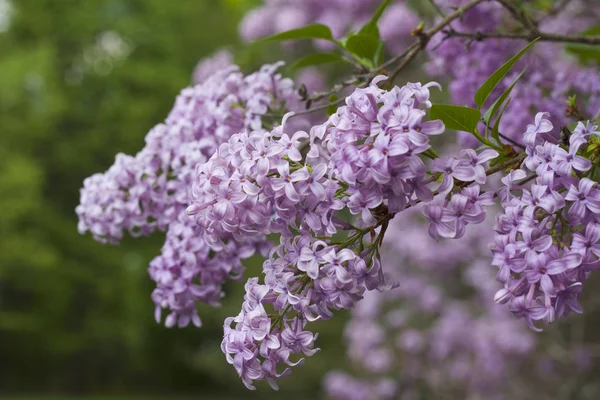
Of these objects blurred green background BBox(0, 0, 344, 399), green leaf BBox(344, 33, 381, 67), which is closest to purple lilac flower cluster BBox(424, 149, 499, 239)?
green leaf BBox(344, 33, 381, 67)

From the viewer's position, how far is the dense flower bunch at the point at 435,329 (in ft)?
19.5

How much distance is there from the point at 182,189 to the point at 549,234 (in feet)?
3.13

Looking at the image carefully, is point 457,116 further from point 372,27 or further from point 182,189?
point 182,189

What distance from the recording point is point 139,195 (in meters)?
1.92

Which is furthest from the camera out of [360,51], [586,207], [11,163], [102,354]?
[102,354]

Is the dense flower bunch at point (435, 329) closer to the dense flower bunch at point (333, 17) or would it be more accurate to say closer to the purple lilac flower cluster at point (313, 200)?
the dense flower bunch at point (333, 17)

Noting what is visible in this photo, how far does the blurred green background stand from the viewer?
48.8 ft

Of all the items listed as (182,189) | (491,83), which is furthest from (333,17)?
(491,83)

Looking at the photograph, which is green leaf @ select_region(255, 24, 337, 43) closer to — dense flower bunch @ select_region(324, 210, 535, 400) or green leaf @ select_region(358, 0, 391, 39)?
green leaf @ select_region(358, 0, 391, 39)

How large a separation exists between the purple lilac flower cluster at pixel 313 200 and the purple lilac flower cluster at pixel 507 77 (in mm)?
838

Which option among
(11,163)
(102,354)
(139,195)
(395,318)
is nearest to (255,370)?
(139,195)

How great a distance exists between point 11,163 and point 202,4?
5847 millimetres

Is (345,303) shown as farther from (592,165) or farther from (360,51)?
(360,51)

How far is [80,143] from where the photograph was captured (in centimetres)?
1658
